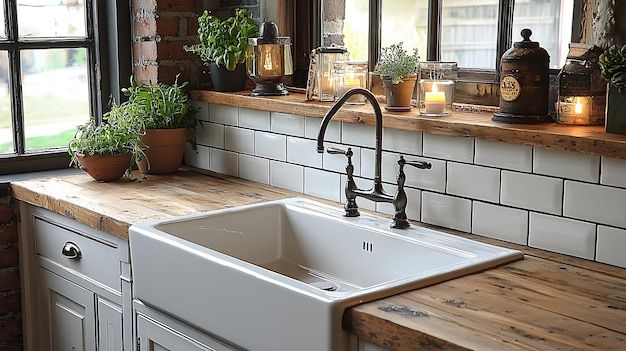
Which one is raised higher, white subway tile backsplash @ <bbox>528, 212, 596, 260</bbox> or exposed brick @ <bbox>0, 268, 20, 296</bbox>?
white subway tile backsplash @ <bbox>528, 212, 596, 260</bbox>

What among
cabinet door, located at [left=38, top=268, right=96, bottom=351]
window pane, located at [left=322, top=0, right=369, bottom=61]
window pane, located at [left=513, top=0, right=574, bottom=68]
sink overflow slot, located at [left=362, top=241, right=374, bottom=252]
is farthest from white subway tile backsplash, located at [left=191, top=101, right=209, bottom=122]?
window pane, located at [left=513, top=0, right=574, bottom=68]

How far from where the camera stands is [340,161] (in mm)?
2674

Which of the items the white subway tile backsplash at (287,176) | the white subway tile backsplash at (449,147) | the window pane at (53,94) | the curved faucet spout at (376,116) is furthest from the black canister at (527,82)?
the window pane at (53,94)

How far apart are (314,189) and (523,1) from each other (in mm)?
870

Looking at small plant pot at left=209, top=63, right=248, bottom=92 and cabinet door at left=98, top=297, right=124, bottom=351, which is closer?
cabinet door at left=98, top=297, right=124, bottom=351

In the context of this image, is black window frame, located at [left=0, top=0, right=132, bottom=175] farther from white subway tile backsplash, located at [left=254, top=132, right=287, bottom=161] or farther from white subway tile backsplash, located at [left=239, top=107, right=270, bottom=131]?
white subway tile backsplash, located at [left=254, top=132, right=287, bottom=161]

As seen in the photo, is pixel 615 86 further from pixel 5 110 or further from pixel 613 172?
pixel 5 110

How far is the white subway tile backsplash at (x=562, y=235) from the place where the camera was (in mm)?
2031

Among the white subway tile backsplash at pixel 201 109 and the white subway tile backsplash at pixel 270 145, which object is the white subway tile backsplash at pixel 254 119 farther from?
the white subway tile backsplash at pixel 201 109

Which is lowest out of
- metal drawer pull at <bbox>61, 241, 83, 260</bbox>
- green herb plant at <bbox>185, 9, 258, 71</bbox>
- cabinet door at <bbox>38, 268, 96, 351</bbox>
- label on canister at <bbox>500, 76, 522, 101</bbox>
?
cabinet door at <bbox>38, 268, 96, 351</bbox>

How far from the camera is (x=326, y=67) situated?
2.77m

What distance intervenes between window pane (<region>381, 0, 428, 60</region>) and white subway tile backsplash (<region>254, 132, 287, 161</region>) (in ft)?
1.51

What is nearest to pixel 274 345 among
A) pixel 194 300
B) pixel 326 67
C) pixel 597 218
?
pixel 194 300

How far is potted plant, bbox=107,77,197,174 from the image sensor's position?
308 centimetres
